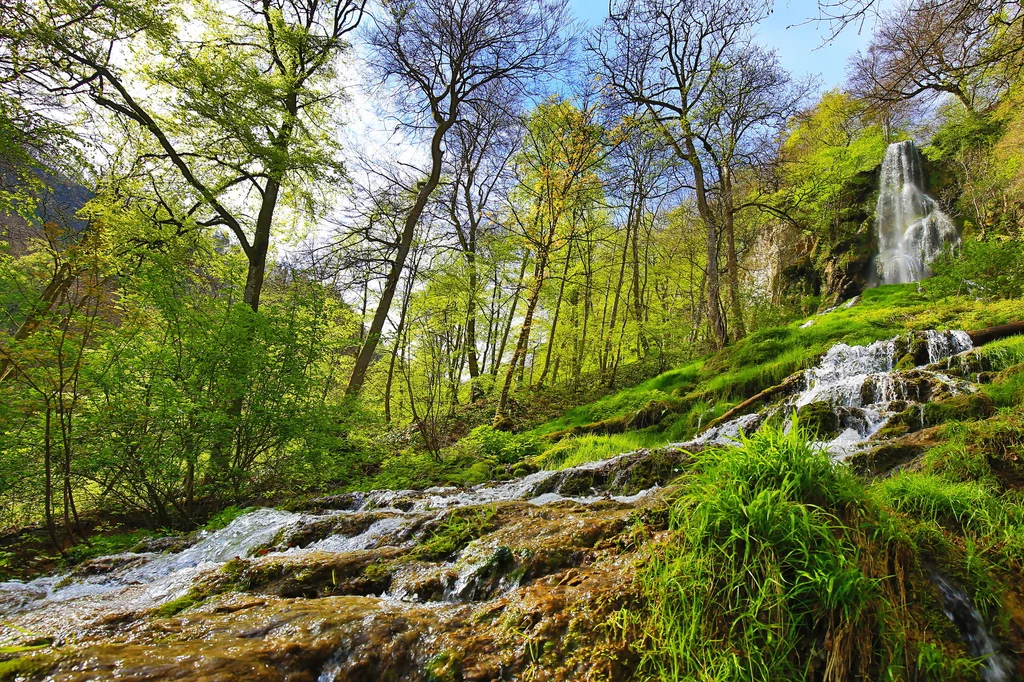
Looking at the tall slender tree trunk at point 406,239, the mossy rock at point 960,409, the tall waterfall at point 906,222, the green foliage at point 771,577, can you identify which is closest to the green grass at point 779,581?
the green foliage at point 771,577

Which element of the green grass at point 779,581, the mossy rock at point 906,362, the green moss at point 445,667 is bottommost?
the green moss at point 445,667

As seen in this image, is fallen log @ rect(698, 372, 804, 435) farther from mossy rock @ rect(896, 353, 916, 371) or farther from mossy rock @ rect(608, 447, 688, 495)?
mossy rock @ rect(608, 447, 688, 495)

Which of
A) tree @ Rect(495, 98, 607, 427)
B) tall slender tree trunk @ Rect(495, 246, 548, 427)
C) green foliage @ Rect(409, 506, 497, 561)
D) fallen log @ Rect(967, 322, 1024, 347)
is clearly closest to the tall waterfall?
fallen log @ Rect(967, 322, 1024, 347)

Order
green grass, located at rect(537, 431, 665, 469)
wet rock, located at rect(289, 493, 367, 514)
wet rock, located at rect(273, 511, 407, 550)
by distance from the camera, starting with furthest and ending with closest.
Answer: green grass, located at rect(537, 431, 665, 469) < wet rock, located at rect(289, 493, 367, 514) < wet rock, located at rect(273, 511, 407, 550)

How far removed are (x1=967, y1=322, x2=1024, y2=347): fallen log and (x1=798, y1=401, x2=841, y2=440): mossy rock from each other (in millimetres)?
2717

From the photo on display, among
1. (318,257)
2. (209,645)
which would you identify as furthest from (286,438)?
(318,257)

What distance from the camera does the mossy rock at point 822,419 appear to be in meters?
5.05

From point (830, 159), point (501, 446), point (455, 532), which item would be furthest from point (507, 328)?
point (455, 532)

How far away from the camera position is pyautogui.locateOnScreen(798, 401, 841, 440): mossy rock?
505 centimetres

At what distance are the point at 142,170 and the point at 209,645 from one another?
10873 millimetres

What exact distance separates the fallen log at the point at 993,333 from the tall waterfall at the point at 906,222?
992 centimetres

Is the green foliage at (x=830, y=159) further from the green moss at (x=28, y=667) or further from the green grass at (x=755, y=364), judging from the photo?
the green moss at (x=28, y=667)

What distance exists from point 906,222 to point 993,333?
44.1 feet

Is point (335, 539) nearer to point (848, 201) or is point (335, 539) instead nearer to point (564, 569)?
point (564, 569)
